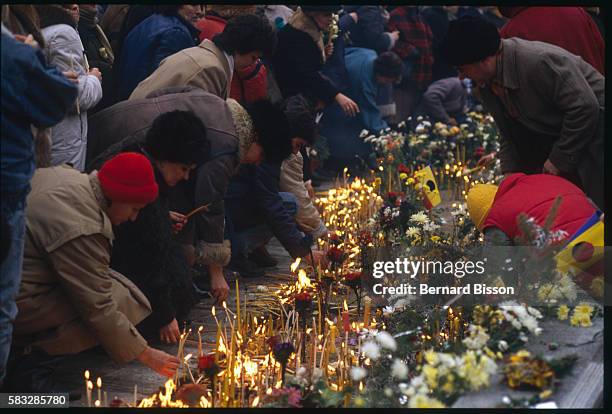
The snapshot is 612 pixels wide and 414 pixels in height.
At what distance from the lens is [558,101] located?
220 inches

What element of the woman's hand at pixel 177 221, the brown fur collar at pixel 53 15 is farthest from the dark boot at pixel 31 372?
the brown fur collar at pixel 53 15

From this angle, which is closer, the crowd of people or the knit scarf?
the crowd of people

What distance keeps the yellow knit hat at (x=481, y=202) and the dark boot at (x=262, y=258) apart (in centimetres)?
180

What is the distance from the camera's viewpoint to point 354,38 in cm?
1062

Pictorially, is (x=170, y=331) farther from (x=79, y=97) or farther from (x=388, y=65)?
(x=388, y=65)

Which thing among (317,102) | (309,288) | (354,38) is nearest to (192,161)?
(309,288)

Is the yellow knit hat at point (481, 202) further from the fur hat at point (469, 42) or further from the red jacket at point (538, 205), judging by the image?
the fur hat at point (469, 42)

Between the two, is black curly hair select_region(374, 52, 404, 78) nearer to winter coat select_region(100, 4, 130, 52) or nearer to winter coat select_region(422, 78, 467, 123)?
winter coat select_region(422, 78, 467, 123)

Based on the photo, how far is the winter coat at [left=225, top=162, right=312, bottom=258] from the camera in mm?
6121

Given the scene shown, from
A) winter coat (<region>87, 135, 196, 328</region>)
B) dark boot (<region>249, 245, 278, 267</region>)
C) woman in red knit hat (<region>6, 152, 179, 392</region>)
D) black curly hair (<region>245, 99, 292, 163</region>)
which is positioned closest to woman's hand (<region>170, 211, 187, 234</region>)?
winter coat (<region>87, 135, 196, 328</region>)

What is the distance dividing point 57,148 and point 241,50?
1431 mm

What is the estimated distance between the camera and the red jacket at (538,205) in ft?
15.7

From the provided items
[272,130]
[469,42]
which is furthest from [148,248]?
[469,42]

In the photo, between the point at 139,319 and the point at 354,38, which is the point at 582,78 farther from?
the point at 354,38
